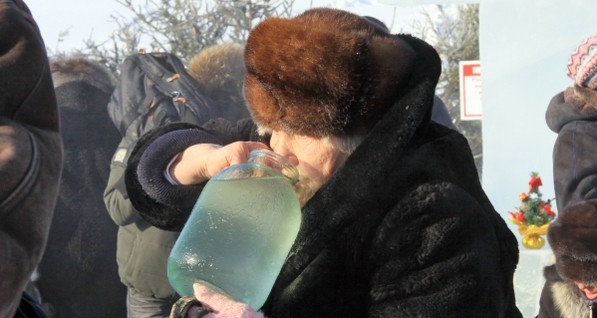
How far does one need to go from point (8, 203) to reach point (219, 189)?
356 millimetres

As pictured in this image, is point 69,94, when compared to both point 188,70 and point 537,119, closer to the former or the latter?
point 188,70

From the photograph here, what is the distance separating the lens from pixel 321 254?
1620 millimetres

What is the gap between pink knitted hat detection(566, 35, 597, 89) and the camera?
3.87 meters

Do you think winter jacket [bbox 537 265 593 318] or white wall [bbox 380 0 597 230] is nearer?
winter jacket [bbox 537 265 593 318]

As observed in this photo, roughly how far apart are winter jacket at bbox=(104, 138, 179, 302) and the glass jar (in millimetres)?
2256

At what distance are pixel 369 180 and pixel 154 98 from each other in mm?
2501

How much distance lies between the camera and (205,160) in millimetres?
1788

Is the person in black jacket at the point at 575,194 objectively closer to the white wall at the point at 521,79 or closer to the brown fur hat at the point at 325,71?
the white wall at the point at 521,79

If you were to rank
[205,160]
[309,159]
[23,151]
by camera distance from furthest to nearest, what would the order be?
[205,160]
[309,159]
[23,151]

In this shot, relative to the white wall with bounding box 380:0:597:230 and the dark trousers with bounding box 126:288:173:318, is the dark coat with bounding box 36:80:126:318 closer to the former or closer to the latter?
the dark trousers with bounding box 126:288:173:318

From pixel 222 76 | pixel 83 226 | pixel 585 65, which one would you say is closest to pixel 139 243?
pixel 83 226

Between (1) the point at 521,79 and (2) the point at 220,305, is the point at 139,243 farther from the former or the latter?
(1) the point at 521,79

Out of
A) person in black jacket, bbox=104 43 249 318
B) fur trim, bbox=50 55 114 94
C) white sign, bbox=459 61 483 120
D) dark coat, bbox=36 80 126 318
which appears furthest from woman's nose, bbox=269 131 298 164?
white sign, bbox=459 61 483 120

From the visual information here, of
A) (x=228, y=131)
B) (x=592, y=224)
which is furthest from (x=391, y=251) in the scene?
(x=592, y=224)
